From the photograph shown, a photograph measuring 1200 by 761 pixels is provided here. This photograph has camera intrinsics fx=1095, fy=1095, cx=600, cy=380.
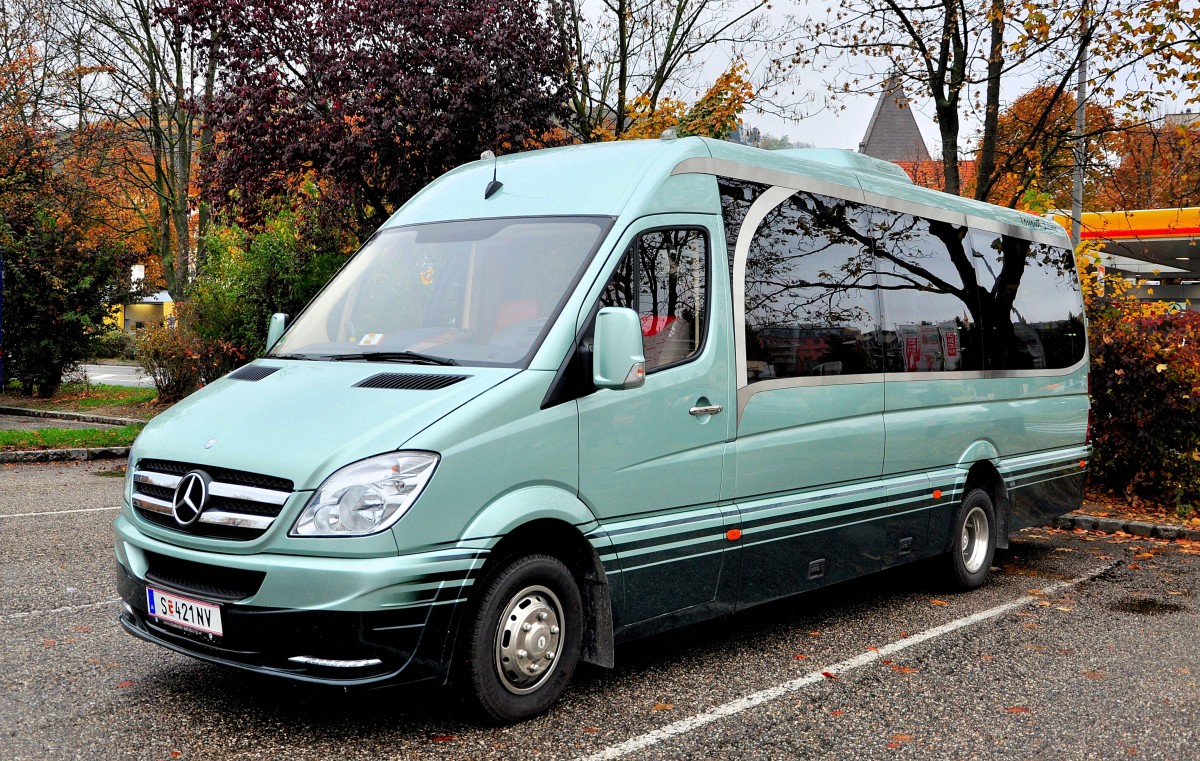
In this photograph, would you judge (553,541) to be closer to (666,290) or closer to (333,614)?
(333,614)

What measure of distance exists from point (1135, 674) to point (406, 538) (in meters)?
3.98

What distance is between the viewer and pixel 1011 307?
8.40m

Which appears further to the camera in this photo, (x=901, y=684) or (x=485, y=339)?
(x=901, y=684)

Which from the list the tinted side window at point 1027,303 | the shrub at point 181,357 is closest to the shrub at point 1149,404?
the tinted side window at point 1027,303

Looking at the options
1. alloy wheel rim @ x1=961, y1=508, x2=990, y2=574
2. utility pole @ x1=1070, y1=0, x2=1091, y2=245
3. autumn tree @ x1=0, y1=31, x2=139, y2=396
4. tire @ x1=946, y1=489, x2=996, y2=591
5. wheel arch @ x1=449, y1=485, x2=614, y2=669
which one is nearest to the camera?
wheel arch @ x1=449, y1=485, x2=614, y2=669

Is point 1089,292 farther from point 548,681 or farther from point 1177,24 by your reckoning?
point 548,681

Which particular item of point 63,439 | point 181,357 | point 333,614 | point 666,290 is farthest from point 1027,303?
point 181,357

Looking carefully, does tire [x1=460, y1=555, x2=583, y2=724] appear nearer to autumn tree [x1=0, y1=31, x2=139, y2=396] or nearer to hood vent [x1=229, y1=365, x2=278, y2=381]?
hood vent [x1=229, y1=365, x2=278, y2=381]

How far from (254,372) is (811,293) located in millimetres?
3088

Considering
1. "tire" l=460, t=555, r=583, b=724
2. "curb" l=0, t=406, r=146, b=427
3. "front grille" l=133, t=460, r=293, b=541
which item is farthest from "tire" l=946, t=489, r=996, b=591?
"curb" l=0, t=406, r=146, b=427

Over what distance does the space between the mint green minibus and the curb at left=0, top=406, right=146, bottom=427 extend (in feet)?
50.7

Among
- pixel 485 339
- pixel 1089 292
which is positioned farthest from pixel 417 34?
pixel 485 339

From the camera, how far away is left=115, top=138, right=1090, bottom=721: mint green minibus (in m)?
4.18

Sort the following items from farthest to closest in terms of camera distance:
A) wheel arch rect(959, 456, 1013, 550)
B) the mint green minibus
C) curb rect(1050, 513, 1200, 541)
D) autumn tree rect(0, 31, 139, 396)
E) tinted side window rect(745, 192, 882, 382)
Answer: autumn tree rect(0, 31, 139, 396) < curb rect(1050, 513, 1200, 541) < wheel arch rect(959, 456, 1013, 550) < tinted side window rect(745, 192, 882, 382) < the mint green minibus
